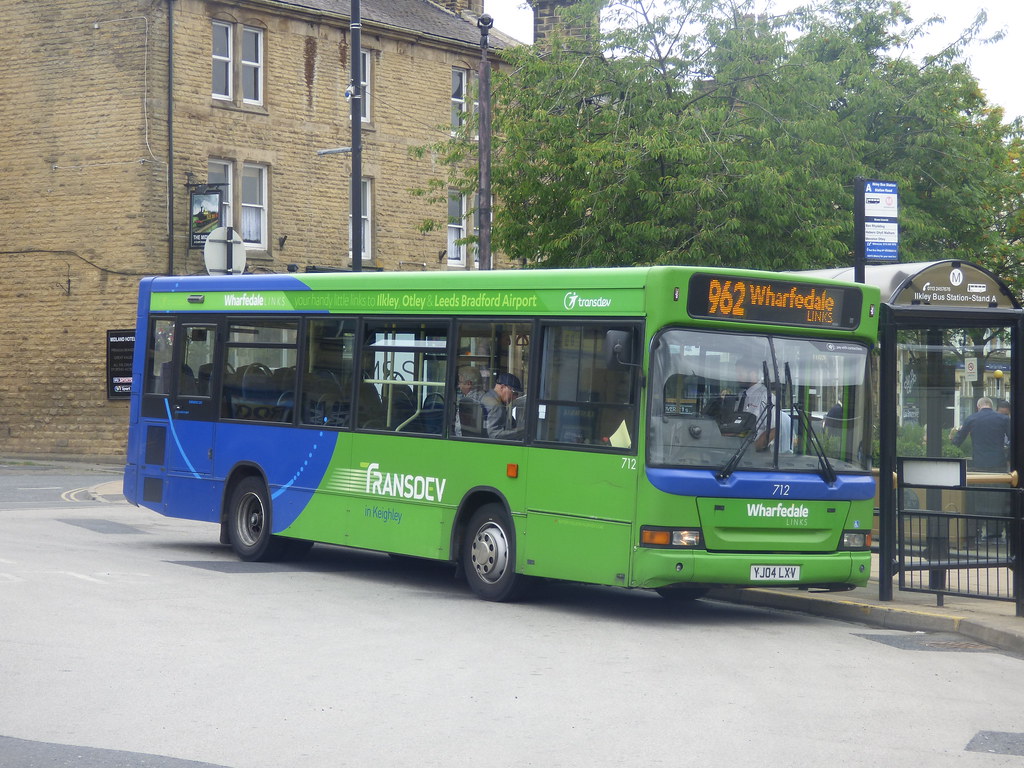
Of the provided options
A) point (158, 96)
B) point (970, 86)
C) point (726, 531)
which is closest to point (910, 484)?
point (726, 531)

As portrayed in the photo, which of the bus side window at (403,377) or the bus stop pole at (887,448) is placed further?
the bus side window at (403,377)

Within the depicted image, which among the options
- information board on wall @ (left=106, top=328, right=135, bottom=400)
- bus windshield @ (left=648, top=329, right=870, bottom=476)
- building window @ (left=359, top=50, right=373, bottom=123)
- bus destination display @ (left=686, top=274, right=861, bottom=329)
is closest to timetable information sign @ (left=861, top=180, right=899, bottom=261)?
bus destination display @ (left=686, top=274, right=861, bottom=329)

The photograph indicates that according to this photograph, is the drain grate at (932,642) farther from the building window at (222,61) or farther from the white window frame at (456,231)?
the white window frame at (456,231)

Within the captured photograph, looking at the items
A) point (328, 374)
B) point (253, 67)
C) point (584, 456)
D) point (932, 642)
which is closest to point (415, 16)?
point (253, 67)

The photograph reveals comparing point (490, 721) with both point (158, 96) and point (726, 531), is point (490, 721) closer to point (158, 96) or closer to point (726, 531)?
point (726, 531)

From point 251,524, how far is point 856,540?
6.25 meters

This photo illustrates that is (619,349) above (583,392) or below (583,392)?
above

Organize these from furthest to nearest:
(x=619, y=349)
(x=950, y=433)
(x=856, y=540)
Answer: (x=950, y=433)
(x=856, y=540)
(x=619, y=349)

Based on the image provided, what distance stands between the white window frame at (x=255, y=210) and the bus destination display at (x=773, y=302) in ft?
80.2

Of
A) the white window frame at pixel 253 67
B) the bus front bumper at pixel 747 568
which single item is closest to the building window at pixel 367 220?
the white window frame at pixel 253 67

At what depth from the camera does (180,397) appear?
15812 millimetres

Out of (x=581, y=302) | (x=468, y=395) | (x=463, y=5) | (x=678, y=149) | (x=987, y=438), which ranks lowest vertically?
(x=987, y=438)

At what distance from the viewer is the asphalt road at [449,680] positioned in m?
6.87

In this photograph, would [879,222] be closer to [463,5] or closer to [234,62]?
[234,62]
